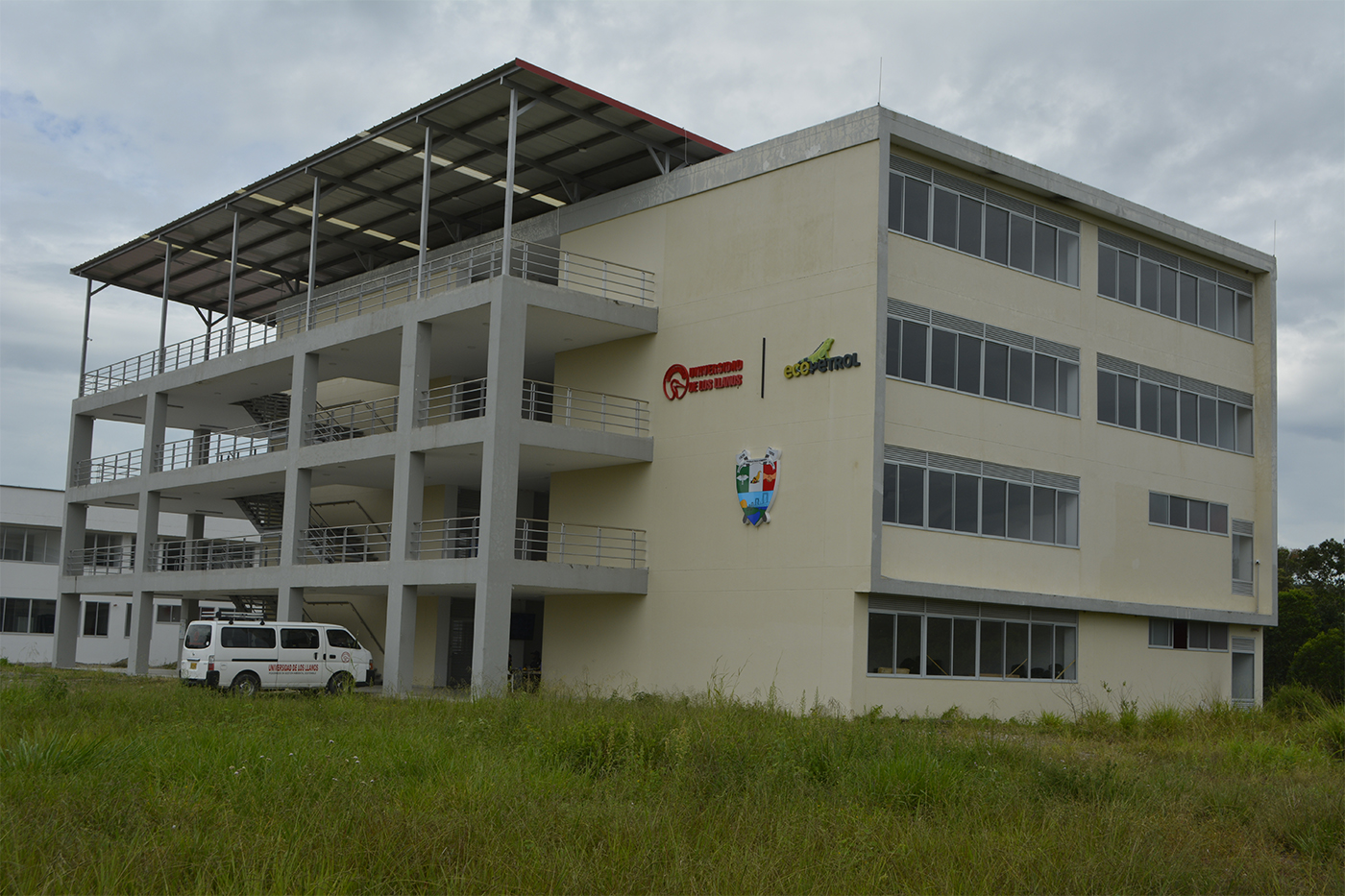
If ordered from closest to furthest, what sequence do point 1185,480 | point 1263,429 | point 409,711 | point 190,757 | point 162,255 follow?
1. point 190,757
2. point 409,711
3. point 1185,480
4. point 1263,429
5. point 162,255

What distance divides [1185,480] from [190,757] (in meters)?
30.9

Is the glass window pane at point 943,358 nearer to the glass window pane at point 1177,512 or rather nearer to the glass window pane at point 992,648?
the glass window pane at point 992,648

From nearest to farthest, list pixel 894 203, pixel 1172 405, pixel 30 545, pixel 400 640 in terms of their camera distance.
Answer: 1. pixel 894 203
2. pixel 400 640
3. pixel 1172 405
4. pixel 30 545

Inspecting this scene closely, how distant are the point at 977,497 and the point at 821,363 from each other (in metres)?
5.35

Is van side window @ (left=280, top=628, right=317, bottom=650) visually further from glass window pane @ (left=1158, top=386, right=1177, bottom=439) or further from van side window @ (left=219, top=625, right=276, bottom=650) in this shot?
glass window pane @ (left=1158, top=386, right=1177, bottom=439)

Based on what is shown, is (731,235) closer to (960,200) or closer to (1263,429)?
(960,200)

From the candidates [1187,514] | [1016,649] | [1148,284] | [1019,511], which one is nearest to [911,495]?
[1019,511]

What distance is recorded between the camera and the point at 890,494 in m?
28.1

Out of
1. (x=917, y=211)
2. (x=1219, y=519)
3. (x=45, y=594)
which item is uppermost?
(x=917, y=211)

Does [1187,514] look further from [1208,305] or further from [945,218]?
[945,218]

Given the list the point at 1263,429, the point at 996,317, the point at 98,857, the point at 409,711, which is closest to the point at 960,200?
the point at 996,317

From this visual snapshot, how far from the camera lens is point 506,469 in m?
29.5

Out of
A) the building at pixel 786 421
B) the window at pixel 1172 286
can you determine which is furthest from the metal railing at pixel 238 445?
the window at pixel 1172 286

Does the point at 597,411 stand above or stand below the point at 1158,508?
above
